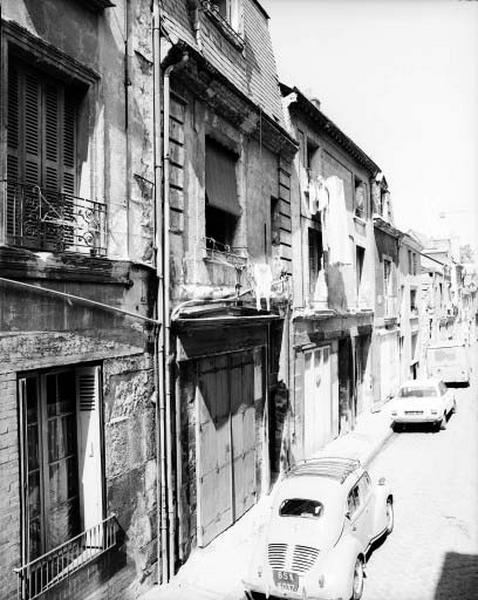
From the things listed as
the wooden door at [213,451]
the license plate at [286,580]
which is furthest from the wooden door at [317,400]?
the license plate at [286,580]

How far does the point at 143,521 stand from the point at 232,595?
1652 mm

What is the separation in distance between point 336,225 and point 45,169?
1060 centimetres

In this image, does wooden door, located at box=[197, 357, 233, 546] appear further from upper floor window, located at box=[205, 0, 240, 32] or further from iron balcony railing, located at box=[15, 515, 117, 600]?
upper floor window, located at box=[205, 0, 240, 32]

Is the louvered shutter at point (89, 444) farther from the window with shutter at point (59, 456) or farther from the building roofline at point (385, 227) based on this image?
the building roofline at point (385, 227)

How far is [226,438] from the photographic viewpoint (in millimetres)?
10344

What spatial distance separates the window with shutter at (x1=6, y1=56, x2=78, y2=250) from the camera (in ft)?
19.9

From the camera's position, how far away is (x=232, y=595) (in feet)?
25.6

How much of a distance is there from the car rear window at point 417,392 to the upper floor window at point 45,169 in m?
14.6

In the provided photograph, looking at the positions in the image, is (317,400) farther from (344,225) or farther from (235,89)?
(235,89)

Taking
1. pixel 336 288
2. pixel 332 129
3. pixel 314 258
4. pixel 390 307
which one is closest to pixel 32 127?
pixel 314 258

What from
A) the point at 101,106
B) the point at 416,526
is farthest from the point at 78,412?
the point at 416,526

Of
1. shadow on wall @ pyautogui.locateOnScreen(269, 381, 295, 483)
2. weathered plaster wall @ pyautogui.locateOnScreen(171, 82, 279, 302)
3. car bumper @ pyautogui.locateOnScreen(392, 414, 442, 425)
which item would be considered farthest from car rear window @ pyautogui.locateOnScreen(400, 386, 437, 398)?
weathered plaster wall @ pyautogui.locateOnScreen(171, 82, 279, 302)

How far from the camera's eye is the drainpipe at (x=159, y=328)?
8094 mm

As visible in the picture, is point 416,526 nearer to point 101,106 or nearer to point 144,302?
point 144,302
